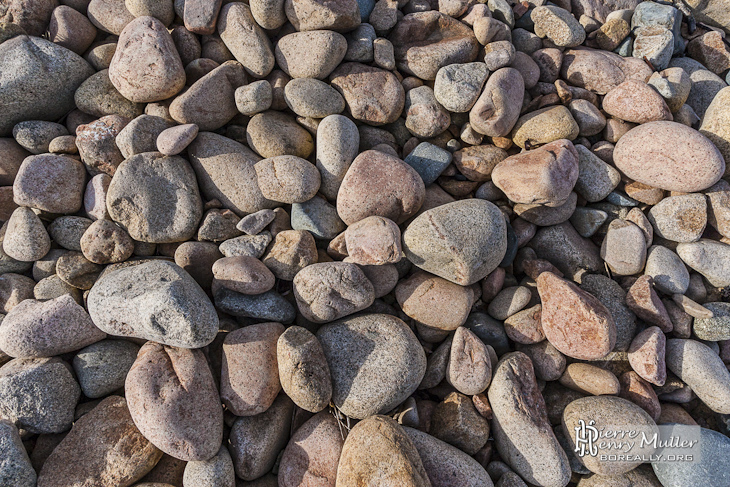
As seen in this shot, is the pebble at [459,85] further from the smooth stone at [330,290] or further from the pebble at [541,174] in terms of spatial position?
the smooth stone at [330,290]

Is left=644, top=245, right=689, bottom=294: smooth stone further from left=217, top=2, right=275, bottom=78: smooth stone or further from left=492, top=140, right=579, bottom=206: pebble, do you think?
left=217, top=2, right=275, bottom=78: smooth stone

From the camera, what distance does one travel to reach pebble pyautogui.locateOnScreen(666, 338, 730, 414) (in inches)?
122

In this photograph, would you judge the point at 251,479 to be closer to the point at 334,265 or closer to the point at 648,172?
the point at 334,265

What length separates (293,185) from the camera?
316 centimetres

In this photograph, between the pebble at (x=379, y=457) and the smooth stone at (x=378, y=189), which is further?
the smooth stone at (x=378, y=189)

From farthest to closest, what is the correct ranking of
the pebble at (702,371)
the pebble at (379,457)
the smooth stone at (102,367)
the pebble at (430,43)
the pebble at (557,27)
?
the pebble at (557,27)
the pebble at (430,43)
the pebble at (702,371)
the smooth stone at (102,367)
the pebble at (379,457)

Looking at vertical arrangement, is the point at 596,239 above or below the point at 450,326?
above

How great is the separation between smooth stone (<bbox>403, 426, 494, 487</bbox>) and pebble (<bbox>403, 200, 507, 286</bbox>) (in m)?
1.17

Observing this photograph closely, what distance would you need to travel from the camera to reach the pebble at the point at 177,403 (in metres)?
2.49

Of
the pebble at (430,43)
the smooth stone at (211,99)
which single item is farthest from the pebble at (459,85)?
the smooth stone at (211,99)

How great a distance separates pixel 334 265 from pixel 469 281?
1051mm

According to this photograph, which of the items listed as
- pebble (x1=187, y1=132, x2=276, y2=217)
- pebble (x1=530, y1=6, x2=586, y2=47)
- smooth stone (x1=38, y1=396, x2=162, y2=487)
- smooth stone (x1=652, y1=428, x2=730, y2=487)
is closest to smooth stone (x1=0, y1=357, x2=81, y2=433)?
smooth stone (x1=38, y1=396, x2=162, y2=487)

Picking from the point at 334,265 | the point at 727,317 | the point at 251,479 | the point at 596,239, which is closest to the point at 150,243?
the point at 334,265

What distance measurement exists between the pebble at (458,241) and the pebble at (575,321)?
0.49 metres
